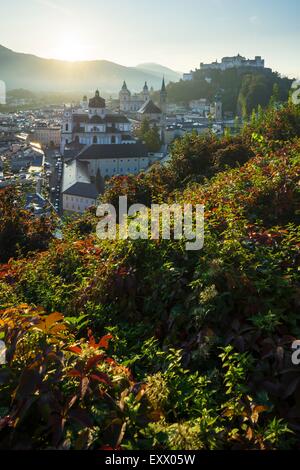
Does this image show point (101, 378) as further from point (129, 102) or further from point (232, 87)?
point (232, 87)

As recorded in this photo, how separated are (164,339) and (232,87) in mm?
110797

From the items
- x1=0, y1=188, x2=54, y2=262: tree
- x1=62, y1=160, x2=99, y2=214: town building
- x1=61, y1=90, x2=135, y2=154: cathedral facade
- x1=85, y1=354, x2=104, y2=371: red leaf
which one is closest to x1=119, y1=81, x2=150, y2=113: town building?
x1=61, y1=90, x2=135, y2=154: cathedral facade

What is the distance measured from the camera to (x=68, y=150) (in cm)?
5794

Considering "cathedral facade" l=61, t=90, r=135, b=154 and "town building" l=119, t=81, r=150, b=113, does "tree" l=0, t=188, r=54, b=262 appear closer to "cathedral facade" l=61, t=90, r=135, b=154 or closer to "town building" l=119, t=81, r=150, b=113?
"cathedral facade" l=61, t=90, r=135, b=154

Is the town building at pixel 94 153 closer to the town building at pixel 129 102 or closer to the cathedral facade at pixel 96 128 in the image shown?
the cathedral facade at pixel 96 128

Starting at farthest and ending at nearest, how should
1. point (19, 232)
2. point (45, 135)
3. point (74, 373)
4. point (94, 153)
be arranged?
point (45, 135), point (94, 153), point (19, 232), point (74, 373)

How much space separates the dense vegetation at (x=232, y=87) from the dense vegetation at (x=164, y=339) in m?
83.2

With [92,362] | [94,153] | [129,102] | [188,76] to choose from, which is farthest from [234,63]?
[92,362]

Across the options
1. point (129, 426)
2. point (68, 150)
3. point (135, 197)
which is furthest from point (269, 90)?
point (129, 426)

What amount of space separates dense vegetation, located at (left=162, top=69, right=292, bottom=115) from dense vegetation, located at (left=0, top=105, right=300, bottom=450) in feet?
273

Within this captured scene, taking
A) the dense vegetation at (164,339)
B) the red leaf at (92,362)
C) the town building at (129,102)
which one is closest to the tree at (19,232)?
the dense vegetation at (164,339)

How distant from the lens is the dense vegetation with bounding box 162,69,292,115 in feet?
283

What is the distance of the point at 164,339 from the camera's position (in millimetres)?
3680
